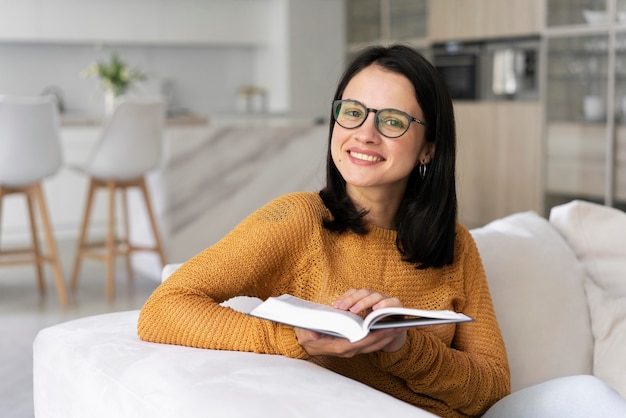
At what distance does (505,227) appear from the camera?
7.23 ft

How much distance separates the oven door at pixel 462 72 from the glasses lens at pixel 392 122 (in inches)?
196

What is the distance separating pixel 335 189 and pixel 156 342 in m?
0.48

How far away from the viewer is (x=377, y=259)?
171 centimetres

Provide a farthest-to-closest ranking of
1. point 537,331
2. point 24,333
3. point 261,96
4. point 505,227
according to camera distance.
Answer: point 261,96
point 24,333
point 505,227
point 537,331

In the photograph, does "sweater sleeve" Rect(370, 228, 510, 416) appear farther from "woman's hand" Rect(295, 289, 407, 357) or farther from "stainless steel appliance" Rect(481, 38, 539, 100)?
"stainless steel appliance" Rect(481, 38, 539, 100)

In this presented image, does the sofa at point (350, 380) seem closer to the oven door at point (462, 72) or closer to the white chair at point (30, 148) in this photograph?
the white chair at point (30, 148)

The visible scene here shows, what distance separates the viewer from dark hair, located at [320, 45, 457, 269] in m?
1.70

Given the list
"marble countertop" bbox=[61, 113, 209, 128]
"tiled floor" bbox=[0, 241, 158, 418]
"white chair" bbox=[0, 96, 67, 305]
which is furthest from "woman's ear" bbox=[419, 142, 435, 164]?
"marble countertop" bbox=[61, 113, 209, 128]

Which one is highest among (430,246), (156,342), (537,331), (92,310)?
(430,246)

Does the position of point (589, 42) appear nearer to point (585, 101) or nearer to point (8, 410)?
point (585, 101)

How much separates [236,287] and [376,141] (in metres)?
0.37

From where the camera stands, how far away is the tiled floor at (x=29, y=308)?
334 cm

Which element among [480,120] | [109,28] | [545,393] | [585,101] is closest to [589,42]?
[585,101]

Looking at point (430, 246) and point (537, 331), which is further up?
point (430, 246)
